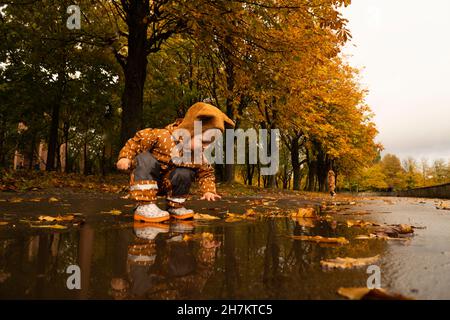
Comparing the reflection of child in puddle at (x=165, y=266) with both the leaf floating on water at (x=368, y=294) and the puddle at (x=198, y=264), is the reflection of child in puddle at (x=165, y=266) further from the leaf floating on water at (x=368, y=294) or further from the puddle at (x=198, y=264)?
the leaf floating on water at (x=368, y=294)

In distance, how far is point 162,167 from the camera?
374cm

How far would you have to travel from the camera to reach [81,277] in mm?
1474

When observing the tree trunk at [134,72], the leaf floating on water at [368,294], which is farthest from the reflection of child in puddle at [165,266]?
the tree trunk at [134,72]

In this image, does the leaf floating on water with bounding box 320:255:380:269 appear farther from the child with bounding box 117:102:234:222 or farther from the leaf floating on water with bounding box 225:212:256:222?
the leaf floating on water with bounding box 225:212:256:222

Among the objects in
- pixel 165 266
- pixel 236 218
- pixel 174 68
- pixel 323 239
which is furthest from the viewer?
pixel 174 68

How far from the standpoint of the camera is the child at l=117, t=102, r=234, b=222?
346 centimetres

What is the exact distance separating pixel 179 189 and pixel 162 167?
0.31 m

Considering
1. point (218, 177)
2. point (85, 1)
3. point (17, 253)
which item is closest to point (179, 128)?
point (17, 253)

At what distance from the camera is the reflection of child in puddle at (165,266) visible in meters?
1.31

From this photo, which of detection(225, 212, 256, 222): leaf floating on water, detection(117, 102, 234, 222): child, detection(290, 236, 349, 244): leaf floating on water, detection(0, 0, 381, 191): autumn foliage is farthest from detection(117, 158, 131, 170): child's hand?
detection(0, 0, 381, 191): autumn foliage

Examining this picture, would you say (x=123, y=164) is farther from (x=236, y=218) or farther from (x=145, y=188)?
(x=236, y=218)

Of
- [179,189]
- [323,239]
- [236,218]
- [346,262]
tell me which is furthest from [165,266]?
[236,218]

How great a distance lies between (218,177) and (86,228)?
1752cm
